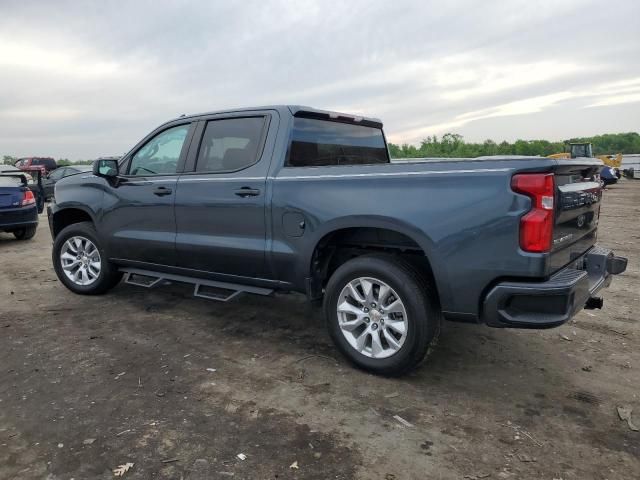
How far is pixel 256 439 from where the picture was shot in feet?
9.15

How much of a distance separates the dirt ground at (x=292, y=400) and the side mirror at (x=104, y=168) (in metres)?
1.40

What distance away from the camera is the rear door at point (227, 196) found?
4.11 metres

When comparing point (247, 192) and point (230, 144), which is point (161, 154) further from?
point (247, 192)

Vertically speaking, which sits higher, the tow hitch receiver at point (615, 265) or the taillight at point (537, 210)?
the taillight at point (537, 210)

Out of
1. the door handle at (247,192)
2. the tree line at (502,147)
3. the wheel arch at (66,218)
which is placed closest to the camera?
the door handle at (247,192)

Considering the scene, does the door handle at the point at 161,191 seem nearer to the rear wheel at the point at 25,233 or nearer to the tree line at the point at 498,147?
the tree line at the point at 498,147

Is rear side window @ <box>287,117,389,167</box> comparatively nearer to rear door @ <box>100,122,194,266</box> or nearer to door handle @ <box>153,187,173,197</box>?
rear door @ <box>100,122,194,266</box>

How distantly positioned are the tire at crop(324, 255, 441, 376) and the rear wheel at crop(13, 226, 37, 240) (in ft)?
28.5

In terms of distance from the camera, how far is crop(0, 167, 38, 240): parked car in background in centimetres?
934

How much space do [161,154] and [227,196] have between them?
→ 117 centimetres

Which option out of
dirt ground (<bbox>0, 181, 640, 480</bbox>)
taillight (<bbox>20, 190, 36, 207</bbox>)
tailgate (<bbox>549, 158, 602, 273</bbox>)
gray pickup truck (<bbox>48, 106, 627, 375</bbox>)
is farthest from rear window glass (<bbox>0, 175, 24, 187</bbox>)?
tailgate (<bbox>549, 158, 602, 273</bbox>)

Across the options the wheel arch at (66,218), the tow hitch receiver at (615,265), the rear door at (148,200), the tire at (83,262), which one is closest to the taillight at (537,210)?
the tow hitch receiver at (615,265)

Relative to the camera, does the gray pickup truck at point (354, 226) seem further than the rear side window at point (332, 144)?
No

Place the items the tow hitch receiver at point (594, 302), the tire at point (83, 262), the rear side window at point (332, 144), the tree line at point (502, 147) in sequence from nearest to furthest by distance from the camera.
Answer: the tow hitch receiver at point (594, 302)
the rear side window at point (332, 144)
the tire at point (83, 262)
the tree line at point (502, 147)
